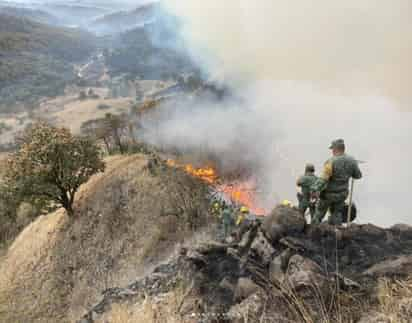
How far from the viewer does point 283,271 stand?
500cm

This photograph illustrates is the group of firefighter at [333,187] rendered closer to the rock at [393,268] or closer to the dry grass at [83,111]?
the rock at [393,268]

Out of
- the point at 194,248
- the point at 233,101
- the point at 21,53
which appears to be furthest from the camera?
the point at 21,53

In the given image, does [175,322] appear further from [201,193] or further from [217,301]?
[201,193]

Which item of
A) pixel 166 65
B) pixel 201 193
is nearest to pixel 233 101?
pixel 201 193

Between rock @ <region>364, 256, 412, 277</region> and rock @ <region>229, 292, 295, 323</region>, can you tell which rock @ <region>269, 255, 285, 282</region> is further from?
rock @ <region>364, 256, 412, 277</region>

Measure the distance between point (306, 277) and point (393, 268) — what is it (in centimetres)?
133

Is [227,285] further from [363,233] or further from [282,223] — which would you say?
[363,233]

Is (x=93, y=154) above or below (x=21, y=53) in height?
below

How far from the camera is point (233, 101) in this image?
43.8 m

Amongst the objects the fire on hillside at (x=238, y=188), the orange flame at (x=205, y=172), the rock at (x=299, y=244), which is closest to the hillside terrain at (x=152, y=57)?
the orange flame at (x=205, y=172)

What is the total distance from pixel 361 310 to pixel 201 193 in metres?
12.4

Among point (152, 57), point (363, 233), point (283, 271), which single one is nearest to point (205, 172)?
point (363, 233)

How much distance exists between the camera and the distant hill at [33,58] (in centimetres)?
9125

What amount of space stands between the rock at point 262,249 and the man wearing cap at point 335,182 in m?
1.32
